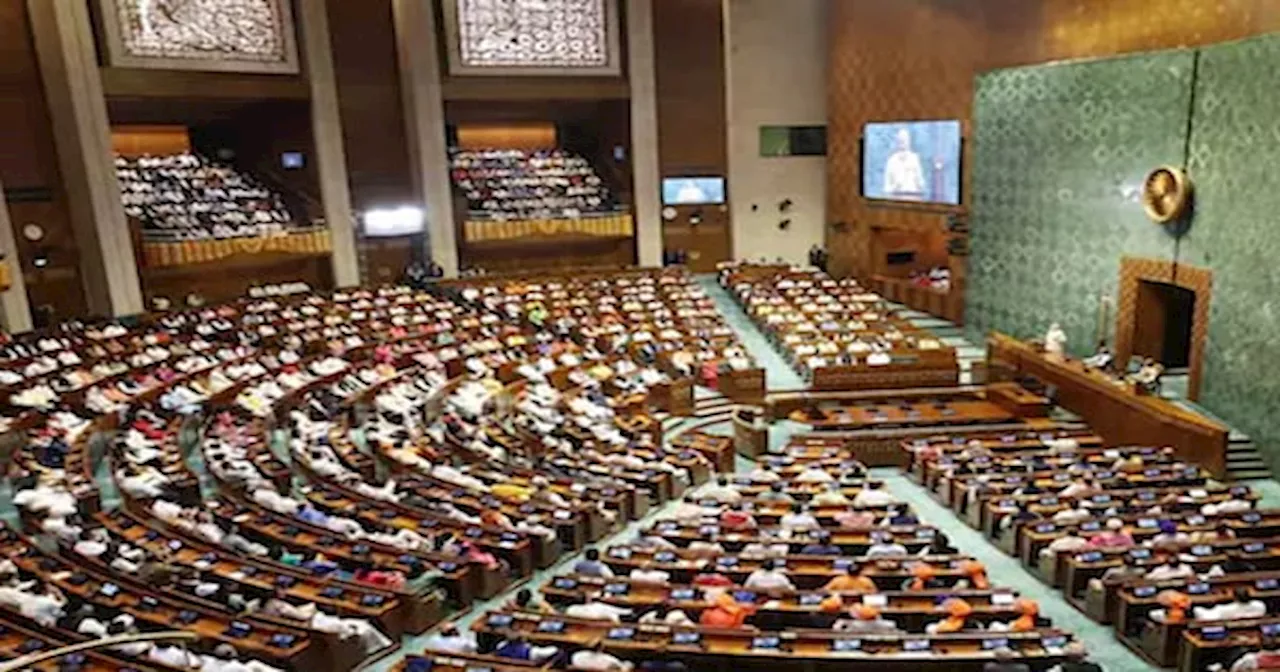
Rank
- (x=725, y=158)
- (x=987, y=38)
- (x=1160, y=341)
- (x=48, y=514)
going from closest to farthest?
1. (x=48, y=514)
2. (x=1160, y=341)
3. (x=987, y=38)
4. (x=725, y=158)

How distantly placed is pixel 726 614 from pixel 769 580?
0.78 m

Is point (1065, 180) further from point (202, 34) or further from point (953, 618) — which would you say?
point (202, 34)

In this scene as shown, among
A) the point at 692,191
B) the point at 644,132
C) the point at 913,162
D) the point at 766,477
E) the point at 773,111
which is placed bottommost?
the point at 766,477

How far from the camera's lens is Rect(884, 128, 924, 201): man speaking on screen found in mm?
22406

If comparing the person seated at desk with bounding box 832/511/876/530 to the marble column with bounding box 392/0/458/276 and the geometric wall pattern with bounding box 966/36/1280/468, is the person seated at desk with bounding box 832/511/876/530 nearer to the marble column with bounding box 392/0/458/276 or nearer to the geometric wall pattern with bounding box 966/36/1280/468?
the geometric wall pattern with bounding box 966/36/1280/468

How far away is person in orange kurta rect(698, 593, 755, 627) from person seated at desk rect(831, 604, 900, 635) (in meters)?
0.74

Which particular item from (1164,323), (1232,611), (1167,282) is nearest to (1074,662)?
(1232,611)

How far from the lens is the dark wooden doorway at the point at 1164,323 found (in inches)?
631

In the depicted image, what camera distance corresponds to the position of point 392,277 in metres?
23.2

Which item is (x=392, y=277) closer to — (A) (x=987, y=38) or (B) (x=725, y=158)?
(B) (x=725, y=158)

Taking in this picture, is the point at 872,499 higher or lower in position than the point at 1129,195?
lower

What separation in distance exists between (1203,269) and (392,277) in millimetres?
18087

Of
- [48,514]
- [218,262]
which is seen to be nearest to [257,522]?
[48,514]

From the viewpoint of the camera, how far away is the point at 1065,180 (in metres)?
17.5
